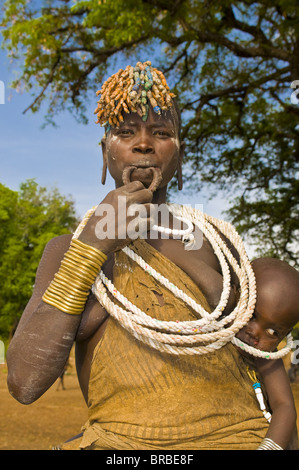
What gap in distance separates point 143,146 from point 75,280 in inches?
24.3

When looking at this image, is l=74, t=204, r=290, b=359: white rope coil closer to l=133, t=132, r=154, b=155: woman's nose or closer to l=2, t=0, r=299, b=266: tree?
l=133, t=132, r=154, b=155: woman's nose

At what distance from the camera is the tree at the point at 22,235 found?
22.2 meters

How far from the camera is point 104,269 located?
72.9 inches

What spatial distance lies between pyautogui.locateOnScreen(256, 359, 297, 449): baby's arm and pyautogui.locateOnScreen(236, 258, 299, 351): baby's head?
Answer: 0.48 feet

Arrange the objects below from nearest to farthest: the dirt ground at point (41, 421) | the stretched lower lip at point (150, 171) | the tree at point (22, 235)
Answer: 1. the stretched lower lip at point (150, 171)
2. the dirt ground at point (41, 421)
3. the tree at point (22, 235)

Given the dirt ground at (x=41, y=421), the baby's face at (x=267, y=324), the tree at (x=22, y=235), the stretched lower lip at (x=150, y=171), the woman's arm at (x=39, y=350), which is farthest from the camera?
the tree at (x=22, y=235)

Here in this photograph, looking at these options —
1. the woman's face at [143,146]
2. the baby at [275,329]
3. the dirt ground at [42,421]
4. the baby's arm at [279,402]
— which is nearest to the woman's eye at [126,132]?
the woman's face at [143,146]

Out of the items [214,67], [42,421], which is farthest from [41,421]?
[214,67]

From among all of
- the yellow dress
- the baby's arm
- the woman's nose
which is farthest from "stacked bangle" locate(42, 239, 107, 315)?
the baby's arm

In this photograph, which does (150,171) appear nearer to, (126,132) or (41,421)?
(126,132)

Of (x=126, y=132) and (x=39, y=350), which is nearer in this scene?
(x=39, y=350)

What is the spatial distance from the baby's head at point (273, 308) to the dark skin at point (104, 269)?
16 cm

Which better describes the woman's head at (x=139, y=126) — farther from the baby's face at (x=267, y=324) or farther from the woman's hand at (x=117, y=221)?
the baby's face at (x=267, y=324)
